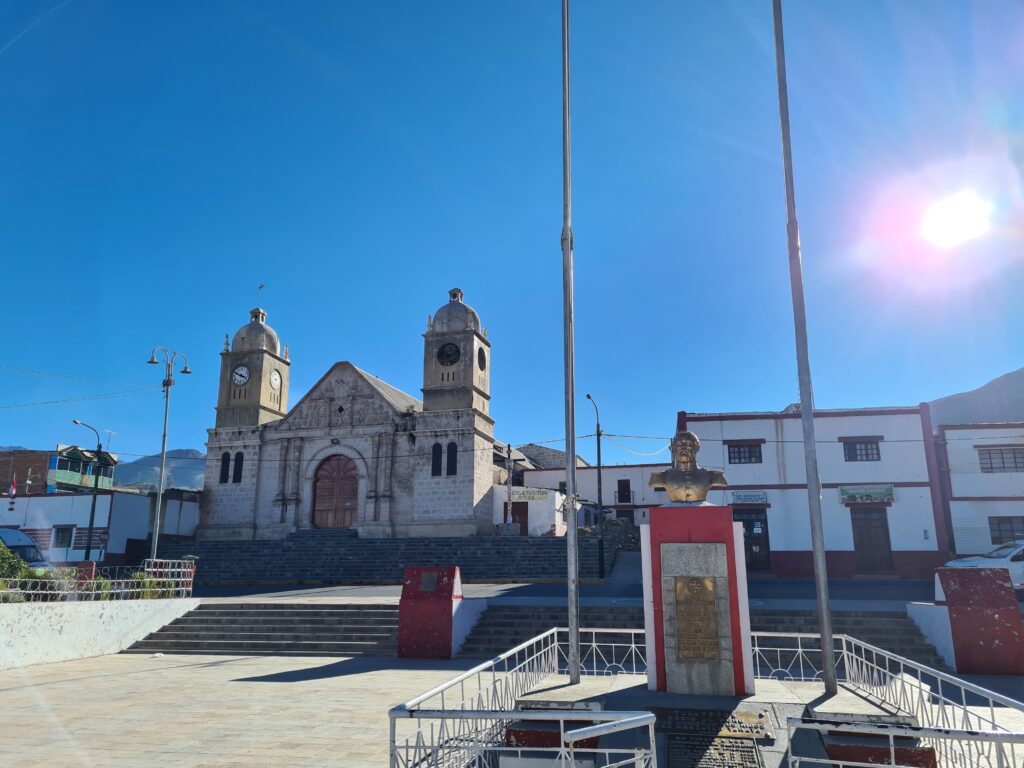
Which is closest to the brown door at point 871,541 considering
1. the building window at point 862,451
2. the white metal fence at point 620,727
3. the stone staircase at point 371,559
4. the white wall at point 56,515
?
the building window at point 862,451

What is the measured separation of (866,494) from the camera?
2692cm

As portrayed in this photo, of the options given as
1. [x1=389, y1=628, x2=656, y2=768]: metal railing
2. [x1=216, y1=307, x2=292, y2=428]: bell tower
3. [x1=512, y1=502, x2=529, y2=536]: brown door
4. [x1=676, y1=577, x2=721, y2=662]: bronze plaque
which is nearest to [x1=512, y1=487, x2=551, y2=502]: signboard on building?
[x1=512, y1=502, x2=529, y2=536]: brown door

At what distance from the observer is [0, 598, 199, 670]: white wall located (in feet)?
44.7

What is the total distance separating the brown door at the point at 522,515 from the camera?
3753 cm

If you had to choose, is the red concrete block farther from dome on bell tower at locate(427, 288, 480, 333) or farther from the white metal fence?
dome on bell tower at locate(427, 288, 480, 333)

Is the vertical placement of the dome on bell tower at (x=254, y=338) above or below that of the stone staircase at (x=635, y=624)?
above

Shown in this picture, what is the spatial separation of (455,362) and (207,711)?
28.4 metres

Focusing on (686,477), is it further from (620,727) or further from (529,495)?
(529,495)

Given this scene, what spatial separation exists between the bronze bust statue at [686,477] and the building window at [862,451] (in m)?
20.9

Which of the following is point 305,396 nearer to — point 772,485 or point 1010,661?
point 772,485

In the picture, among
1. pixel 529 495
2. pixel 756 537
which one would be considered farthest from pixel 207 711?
pixel 529 495

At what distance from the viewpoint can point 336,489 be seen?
3719 centimetres

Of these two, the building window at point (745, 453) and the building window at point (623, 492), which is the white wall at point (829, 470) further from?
the building window at point (623, 492)

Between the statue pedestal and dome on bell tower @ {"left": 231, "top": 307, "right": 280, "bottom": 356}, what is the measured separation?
119ft
